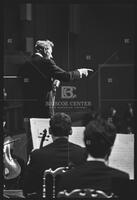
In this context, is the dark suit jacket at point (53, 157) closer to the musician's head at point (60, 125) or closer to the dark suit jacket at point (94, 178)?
the musician's head at point (60, 125)

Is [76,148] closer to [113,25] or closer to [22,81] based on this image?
[22,81]

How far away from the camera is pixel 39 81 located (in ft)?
A: 18.3

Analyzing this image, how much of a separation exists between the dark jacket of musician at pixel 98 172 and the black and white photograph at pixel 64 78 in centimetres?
130

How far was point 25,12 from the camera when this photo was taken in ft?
18.1

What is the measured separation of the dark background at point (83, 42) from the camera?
5500mm

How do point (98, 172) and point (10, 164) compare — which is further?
point (10, 164)

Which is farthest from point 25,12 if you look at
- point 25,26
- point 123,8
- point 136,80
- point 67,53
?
point 136,80

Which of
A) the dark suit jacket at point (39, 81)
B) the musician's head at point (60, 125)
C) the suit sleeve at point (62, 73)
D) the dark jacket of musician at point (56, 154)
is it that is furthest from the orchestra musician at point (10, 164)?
the suit sleeve at point (62, 73)

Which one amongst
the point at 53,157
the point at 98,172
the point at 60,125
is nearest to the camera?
the point at 98,172

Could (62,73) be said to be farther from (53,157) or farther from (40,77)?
(53,157)

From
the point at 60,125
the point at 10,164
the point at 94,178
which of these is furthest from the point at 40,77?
the point at 94,178

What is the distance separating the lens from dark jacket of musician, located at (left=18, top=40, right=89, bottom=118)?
5.54 meters

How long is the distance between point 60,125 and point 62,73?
0.56 m

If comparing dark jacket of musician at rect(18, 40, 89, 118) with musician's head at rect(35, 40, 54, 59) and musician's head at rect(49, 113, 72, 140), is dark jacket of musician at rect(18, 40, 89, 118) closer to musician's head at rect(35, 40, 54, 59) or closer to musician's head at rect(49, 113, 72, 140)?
musician's head at rect(35, 40, 54, 59)
